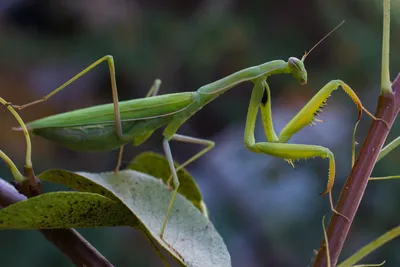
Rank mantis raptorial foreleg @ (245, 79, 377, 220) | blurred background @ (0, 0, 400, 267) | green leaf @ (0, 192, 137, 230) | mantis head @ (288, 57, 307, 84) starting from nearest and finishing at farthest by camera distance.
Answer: green leaf @ (0, 192, 137, 230), mantis raptorial foreleg @ (245, 79, 377, 220), mantis head @ (288, 57, 307, 84), blurred background @ (0, 0, 400, 267)

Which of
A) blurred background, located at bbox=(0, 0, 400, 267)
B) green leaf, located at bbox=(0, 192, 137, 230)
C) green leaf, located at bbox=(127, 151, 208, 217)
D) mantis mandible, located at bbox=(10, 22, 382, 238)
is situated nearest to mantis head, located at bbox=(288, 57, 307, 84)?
mantis mandible, located at bbox=(10, 22, 382, 238)

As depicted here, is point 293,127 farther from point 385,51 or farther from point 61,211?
point 61,211

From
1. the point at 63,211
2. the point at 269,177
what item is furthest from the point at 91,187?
the point at 269,177

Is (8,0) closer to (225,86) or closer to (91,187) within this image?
(225,86)

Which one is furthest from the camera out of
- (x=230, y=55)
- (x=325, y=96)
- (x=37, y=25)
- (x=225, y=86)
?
(x=37, y=25)

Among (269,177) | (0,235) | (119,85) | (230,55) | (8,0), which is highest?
(8,0)

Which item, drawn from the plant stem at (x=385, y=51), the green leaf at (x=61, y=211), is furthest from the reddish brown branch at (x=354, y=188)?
the green leaf at (x=61, y=211)

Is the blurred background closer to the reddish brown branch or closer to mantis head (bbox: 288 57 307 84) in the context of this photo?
mantis head (bbox: 288 57 307 84)
